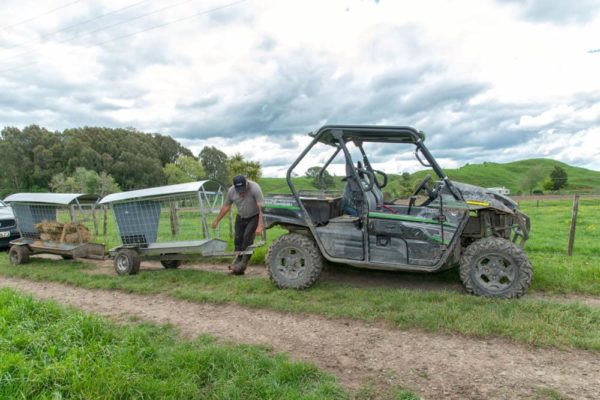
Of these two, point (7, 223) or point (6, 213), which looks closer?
point (7, 223)

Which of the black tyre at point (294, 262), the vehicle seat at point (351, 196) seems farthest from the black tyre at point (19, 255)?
the vehicle seat at point (351, 196)

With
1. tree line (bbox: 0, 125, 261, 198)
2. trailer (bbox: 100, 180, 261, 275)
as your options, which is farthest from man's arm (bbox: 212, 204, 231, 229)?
tree line (bbox: 0, 125, 261, 198)

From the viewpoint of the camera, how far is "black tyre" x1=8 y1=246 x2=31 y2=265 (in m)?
9.12

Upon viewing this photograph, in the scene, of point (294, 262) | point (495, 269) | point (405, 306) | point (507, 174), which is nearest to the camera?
point (405, 306)

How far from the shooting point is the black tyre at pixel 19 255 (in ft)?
29.9

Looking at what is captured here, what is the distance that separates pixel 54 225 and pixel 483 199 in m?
8.67

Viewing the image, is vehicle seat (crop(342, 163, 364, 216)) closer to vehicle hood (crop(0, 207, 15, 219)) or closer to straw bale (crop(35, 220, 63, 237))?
straw bale (crop(35, 220, 63, 237))

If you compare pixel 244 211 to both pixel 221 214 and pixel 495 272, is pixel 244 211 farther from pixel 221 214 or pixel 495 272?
pixel 495 272

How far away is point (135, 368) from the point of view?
336cm

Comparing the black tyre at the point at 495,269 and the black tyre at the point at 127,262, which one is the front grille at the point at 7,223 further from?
the black tyre at the point at 495,269

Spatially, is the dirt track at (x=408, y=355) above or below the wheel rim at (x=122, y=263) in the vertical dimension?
below

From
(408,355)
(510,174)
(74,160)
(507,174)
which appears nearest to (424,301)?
(408,355)

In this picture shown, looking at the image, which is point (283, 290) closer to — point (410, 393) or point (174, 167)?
point (410, 393)

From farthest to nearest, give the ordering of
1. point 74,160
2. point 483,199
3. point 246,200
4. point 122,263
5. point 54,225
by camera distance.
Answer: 1. point 74,160
2. point 54,225
3. point 122,263
4. point 246,200
5. point 483,199
